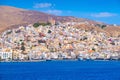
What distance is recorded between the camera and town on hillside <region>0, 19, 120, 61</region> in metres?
109

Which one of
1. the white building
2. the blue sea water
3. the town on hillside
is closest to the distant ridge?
the town on hillside

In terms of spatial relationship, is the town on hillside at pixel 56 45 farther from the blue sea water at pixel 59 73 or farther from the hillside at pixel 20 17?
the hillside at pixel 20 17

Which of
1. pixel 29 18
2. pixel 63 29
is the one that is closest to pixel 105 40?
pixel 63 29

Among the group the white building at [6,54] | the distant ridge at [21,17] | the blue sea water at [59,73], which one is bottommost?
the blue sea water at [59,73]

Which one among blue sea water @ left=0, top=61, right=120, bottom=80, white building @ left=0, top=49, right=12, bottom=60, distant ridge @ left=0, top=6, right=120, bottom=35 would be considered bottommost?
blue sea water @ left=0, top=61, right=120, bottom=80

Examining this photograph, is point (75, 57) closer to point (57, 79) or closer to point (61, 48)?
point (61, 48)

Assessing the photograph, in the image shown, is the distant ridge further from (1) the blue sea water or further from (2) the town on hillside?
(1) the blue sea water

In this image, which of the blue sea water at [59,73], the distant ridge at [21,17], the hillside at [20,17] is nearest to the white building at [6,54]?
the blue sea water at [59,73]

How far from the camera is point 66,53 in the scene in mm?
113188

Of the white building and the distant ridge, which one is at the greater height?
the distant ridge

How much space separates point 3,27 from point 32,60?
4460 centimetres

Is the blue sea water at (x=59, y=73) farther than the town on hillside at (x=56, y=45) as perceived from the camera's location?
No

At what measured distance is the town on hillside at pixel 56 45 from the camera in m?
109

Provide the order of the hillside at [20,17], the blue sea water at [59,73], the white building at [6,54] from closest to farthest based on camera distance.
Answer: the blue sea water at [59,73]
the white building at [6,54]
the hillside at [20,17]
